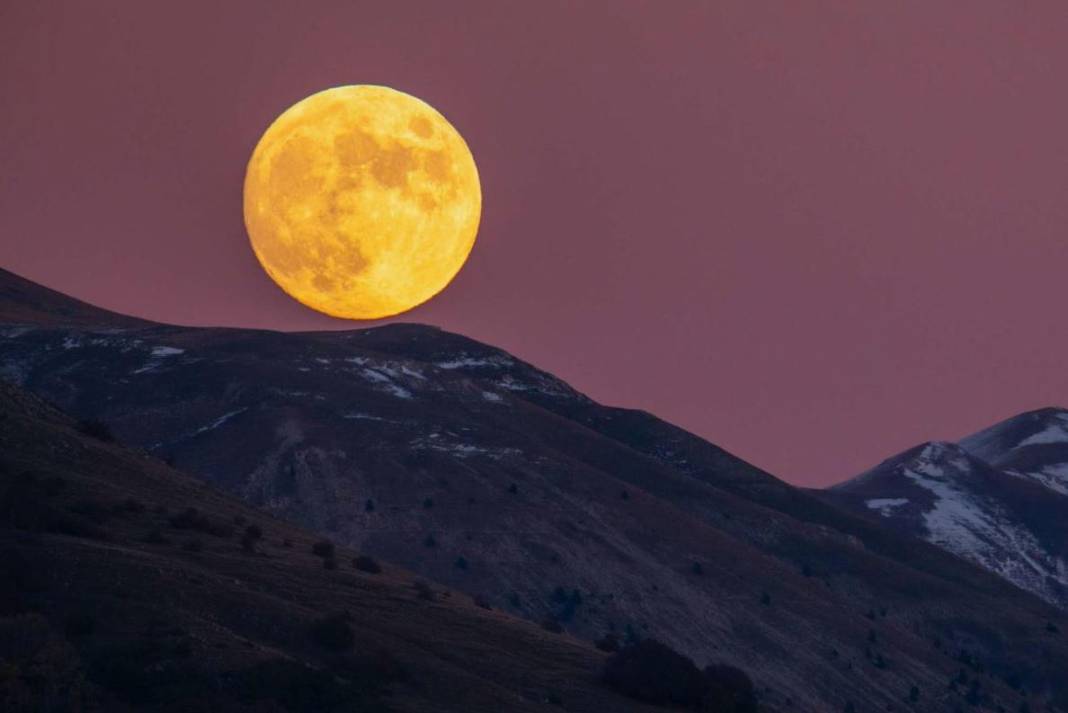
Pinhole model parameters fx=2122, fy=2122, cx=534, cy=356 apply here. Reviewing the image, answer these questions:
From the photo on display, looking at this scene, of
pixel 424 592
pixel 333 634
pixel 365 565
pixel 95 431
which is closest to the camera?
pixel 333 634

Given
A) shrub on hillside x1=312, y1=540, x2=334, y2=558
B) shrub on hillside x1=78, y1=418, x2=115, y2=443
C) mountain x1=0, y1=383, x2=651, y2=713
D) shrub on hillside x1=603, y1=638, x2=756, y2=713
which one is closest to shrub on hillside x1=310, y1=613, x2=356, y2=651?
mountain x1=0, y1=383, x2=651, y2=713

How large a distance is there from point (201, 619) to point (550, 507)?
252 feet

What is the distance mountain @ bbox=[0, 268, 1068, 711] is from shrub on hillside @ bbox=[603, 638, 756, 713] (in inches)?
1561

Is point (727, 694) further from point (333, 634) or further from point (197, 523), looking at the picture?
point (197, 523)

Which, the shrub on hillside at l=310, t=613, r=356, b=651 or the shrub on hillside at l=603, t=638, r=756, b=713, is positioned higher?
the shrub on hillside at l=603, t=638, r=756, b=713

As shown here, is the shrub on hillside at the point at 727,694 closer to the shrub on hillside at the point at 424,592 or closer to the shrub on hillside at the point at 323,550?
the shrub on hillside at the point at 424,592

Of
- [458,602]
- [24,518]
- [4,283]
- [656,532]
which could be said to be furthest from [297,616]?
[4,283]

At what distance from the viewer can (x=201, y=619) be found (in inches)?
2420

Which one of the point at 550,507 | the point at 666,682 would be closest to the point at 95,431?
the point at 666,682

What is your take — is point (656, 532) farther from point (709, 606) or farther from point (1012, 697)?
point (1012, 697)

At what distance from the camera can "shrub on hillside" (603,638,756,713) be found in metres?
71.7

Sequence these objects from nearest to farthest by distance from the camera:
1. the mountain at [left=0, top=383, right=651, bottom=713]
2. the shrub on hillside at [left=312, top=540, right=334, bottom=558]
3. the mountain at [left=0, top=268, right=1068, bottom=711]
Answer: the mountain at [left=0, top=383, right=651, bottom=713], the shrub on hillside at [left=312, top=540, right=334, bottom=558], the mountain at [left=0, top=268, right=1068, bottom=711]

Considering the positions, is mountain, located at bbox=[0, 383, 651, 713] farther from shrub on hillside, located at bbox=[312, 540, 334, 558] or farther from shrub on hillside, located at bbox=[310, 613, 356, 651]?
shrub on hillside, located at bbox=[312, 540, 334, 558]

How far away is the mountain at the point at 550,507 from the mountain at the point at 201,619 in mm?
31205
